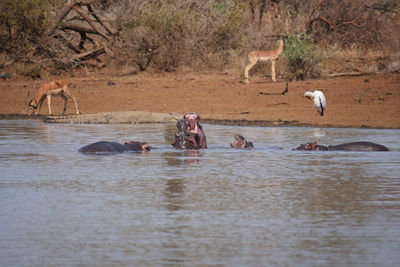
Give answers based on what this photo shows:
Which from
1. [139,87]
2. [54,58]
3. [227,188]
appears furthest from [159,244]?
[54,58]

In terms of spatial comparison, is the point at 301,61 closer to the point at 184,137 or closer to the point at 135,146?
the point at 184,137

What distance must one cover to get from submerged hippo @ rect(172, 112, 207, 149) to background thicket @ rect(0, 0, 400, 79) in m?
12.1

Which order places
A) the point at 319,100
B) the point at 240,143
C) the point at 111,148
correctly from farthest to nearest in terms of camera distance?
1. the point at 319,100
2. the point at 240,143
3. the point at 111,148

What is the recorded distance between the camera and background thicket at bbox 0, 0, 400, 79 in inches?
1002

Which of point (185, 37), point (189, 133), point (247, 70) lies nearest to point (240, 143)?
point (189, 133)

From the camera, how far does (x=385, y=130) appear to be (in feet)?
49.2

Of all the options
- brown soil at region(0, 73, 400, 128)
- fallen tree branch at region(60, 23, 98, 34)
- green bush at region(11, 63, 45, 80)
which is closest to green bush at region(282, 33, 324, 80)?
brown soil at region(0, 73, 400, 128)

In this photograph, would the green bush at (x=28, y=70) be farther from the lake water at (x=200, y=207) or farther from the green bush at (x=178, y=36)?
the lake water at (x=200, y=207)

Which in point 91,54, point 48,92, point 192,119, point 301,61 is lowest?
point 192,119

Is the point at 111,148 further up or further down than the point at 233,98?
further down

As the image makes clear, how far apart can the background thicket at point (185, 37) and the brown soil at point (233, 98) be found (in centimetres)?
101

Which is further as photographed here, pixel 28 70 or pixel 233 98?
pixel 28 70

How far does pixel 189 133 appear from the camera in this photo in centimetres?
1165

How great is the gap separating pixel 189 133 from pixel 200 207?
4407mm
